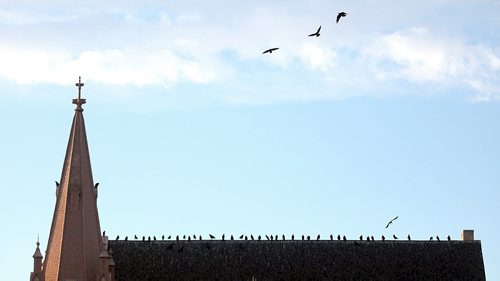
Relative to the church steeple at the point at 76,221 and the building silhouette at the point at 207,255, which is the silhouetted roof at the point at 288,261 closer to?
the building silhouette at the point at 207,255

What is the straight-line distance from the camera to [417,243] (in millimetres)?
78438

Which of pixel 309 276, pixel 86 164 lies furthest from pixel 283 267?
pixel 86 164

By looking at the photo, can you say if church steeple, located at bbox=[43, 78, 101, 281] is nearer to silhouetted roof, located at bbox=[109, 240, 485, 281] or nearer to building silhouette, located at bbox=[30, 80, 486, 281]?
building silhouette, located at bbox=[30, 80, 486, 281]

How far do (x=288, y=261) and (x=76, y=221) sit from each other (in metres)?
12.6

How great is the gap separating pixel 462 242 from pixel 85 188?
22883 mm

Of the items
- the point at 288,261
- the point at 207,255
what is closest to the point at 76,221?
the point at 207,255

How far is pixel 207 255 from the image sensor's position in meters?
75.8

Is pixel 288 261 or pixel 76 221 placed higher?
pixel 76 221

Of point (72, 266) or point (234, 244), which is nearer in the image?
point (72, 266)

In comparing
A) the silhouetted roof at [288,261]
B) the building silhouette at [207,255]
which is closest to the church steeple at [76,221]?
the building silhouette at [207,255]

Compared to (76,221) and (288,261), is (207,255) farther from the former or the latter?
(76,221)

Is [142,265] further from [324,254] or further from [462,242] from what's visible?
[462,242]

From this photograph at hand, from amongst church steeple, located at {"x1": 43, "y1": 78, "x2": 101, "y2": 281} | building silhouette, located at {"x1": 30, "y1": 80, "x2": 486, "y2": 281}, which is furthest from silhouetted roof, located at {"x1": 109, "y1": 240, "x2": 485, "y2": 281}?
church steeple, located at {"x1": 43, "y1": 78, "x2": 101, "y2": 281}

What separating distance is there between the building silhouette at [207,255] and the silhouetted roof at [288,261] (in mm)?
55
